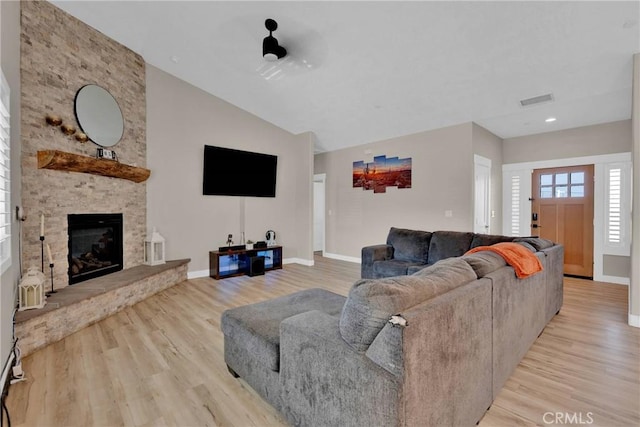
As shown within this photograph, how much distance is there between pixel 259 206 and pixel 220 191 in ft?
2.78

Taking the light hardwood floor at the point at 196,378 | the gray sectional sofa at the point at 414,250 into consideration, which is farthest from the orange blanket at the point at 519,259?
the gray sectional sofa at the point at 414,250

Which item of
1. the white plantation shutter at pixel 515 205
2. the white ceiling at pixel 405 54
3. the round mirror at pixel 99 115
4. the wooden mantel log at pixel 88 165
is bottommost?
the white plantation shutter at pixel 515 205

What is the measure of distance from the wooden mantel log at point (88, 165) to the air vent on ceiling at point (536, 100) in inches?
211

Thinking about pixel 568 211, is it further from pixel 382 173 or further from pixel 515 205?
pixel 382 173

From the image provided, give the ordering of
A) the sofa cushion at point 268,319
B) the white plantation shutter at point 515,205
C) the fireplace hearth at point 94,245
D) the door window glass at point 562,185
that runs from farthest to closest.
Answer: the white plantation shutter at point 515,205
the door window glass at point 562,185
the fireplace hearth at point 94,245
the sofa cushion at point 268,319

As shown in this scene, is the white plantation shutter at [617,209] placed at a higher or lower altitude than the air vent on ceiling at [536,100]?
lower

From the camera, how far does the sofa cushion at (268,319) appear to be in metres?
1.61

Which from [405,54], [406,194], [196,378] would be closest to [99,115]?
[196,378]

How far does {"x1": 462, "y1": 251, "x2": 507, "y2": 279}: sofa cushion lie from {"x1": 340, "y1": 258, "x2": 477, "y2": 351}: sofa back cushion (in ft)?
1.64

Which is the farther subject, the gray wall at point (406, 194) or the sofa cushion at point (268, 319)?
the gray wall at point (406, 194)

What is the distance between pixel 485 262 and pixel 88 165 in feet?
13.0

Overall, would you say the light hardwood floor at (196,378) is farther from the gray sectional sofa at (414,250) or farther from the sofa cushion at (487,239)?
the gray sectional sofa at (414,250)

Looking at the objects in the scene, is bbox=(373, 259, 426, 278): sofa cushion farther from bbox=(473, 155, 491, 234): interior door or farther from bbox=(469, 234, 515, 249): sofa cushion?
bbox=(473, 155, 491, 234): interior door

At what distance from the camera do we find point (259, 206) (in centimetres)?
567
